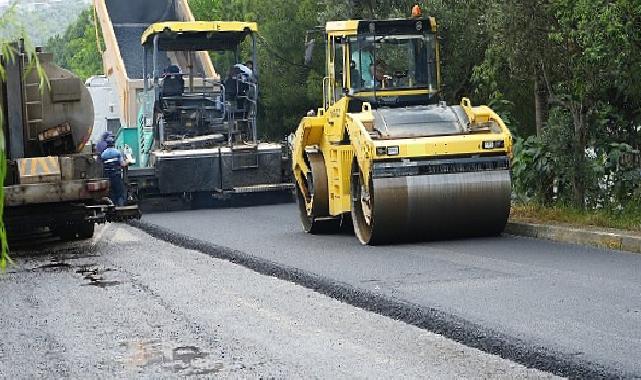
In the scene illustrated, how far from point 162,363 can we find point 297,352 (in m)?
0.74

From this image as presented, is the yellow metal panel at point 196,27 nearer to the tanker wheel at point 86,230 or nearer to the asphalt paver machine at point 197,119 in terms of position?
the asphalt paver machine at point 197,119

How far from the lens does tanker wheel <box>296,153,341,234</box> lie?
1463 cm

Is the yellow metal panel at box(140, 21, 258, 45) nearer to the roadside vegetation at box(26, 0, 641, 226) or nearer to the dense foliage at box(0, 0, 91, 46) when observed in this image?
the roadside vegetation at box(26, 0, 641, 226)

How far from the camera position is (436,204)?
1231cm

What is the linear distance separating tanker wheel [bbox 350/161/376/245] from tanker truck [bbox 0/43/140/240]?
9.38 ft

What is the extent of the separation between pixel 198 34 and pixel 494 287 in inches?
556

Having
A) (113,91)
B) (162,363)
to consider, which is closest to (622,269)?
(162,363)

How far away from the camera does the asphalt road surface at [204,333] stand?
20.5 feet

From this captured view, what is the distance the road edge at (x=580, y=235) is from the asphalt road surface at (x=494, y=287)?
0.78 ft

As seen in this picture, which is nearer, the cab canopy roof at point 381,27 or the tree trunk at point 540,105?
the cab canopy roof at point 381,27

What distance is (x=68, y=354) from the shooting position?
22.8 feet

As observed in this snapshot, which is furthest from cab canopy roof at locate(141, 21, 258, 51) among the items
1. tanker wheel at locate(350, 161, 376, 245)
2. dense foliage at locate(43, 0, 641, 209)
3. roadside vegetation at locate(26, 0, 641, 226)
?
tanker wheel at locate(350, 161, 376, 245)

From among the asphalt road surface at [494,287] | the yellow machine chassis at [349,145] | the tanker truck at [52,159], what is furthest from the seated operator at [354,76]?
the tanker truck at [52,159]

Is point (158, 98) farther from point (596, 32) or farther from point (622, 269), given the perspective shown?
point (622, 269)
